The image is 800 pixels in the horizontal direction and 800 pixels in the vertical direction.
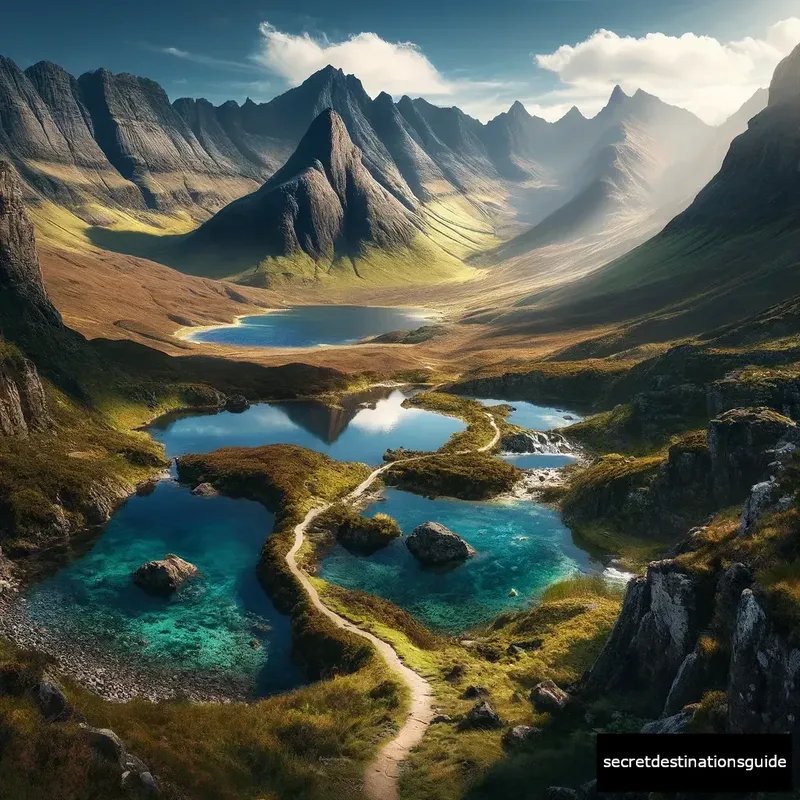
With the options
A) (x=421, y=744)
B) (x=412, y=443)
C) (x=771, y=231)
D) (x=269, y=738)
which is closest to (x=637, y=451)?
(x=412, y=443)

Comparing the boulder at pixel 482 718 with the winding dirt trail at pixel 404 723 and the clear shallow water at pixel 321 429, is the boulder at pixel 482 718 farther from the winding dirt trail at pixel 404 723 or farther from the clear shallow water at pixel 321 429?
the clear shallow water at pixel 321 429

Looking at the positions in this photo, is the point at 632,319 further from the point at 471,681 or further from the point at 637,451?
the point at 471,681

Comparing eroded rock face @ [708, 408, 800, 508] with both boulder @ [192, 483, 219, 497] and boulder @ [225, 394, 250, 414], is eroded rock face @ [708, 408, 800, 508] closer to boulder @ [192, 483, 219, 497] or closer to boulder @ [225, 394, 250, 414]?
boulder @ [192, 483, 219, 497]

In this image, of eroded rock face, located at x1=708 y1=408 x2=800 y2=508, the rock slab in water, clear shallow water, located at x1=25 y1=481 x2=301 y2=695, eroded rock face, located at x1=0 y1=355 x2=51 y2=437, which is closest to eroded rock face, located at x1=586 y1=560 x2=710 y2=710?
clear shallow water, located at x1=25 y1=481 x2=301 y2=695

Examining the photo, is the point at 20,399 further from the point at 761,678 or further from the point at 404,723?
the point at 761,678

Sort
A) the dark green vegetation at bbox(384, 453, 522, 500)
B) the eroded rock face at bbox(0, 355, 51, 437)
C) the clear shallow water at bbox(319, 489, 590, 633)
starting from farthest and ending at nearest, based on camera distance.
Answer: the dark green vegetation at bbox(384, 453, 522, 500)
the eroded rock face at bbox(0, 355, 51, 437)
the clear shallow water at bbox(319, 489, 590, 633)

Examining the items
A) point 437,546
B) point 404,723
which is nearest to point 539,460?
point 437,546

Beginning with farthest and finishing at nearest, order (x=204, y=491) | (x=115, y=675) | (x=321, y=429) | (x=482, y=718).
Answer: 1. (x=321, y=429)
2. (x=204, y=491)
3. (x=115, y=675)
4. (x=482, y=718)

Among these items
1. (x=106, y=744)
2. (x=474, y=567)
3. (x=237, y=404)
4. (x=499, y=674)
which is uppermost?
(x=237, y=404)
